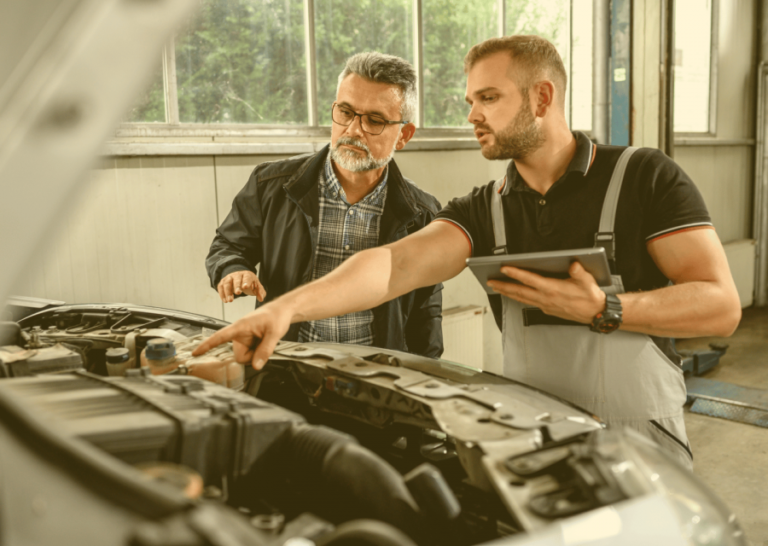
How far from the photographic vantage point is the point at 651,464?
→ 3.04 ft

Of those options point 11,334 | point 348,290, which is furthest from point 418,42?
point 11,334

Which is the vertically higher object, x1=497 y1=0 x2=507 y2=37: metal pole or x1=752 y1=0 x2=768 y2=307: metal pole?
x1=497 y1=0 x2=507 y2=37: metal pole

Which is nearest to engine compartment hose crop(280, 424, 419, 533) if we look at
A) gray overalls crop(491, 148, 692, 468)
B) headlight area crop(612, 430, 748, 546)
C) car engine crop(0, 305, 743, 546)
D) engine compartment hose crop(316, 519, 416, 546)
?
car engine crop(0, 305, 743, 546)

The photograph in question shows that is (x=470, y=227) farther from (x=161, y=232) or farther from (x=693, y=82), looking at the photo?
(x=693, y=82)

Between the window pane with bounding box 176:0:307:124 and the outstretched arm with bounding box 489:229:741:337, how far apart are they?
90.2 inches

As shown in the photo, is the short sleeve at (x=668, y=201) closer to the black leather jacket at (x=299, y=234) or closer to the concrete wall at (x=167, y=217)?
the black leather jacket at (x=299, y=234)

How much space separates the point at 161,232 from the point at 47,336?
4.16ft

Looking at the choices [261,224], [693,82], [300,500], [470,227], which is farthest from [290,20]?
[693,82]

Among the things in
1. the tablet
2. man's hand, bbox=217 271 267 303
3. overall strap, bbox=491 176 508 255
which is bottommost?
man's hand, bbox=217 271 267 303

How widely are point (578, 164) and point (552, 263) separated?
14.3 inches

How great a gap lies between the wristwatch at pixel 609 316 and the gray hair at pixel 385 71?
1.14 m

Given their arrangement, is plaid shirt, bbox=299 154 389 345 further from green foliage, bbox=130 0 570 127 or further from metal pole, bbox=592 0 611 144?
metal pole, bbox=592 0 611 144

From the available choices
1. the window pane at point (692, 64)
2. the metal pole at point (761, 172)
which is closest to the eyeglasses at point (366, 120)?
the window pane at point (692, 64)

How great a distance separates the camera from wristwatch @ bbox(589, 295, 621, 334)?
54.6 inches
